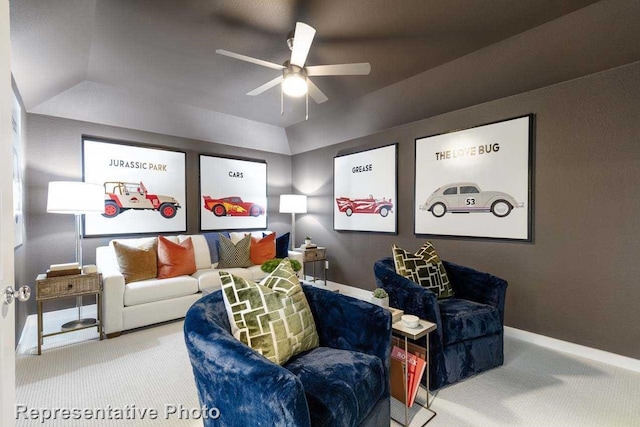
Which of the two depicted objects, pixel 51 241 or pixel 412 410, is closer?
pixel 412 410

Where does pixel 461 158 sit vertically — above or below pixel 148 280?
above

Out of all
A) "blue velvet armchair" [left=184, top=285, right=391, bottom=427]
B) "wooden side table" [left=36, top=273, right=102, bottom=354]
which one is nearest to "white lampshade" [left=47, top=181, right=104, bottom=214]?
"wooden side table" [left=36, top=273, right=102, bottom=354]

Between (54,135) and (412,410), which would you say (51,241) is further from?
(412,410)

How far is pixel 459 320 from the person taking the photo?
2.03m

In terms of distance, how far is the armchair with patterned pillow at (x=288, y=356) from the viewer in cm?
99

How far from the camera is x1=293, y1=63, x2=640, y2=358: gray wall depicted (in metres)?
2.23

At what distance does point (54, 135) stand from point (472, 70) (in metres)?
4.64

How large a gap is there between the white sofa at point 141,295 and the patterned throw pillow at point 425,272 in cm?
173

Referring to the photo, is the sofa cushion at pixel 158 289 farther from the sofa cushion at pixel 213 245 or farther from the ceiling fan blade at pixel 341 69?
the ceiling fan blade at pixel 341 69

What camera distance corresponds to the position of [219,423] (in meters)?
1.17

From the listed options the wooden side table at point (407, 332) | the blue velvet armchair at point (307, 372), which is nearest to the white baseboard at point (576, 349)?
the wooden side table at point (407, 332)

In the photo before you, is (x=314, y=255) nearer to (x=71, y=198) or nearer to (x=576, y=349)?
(x=71, y=198)

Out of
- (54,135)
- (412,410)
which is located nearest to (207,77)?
(54,135)

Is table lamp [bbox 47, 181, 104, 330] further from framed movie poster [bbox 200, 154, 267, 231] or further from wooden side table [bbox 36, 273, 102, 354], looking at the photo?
framed movie poster [bbox 200, 154, 267, 231]
